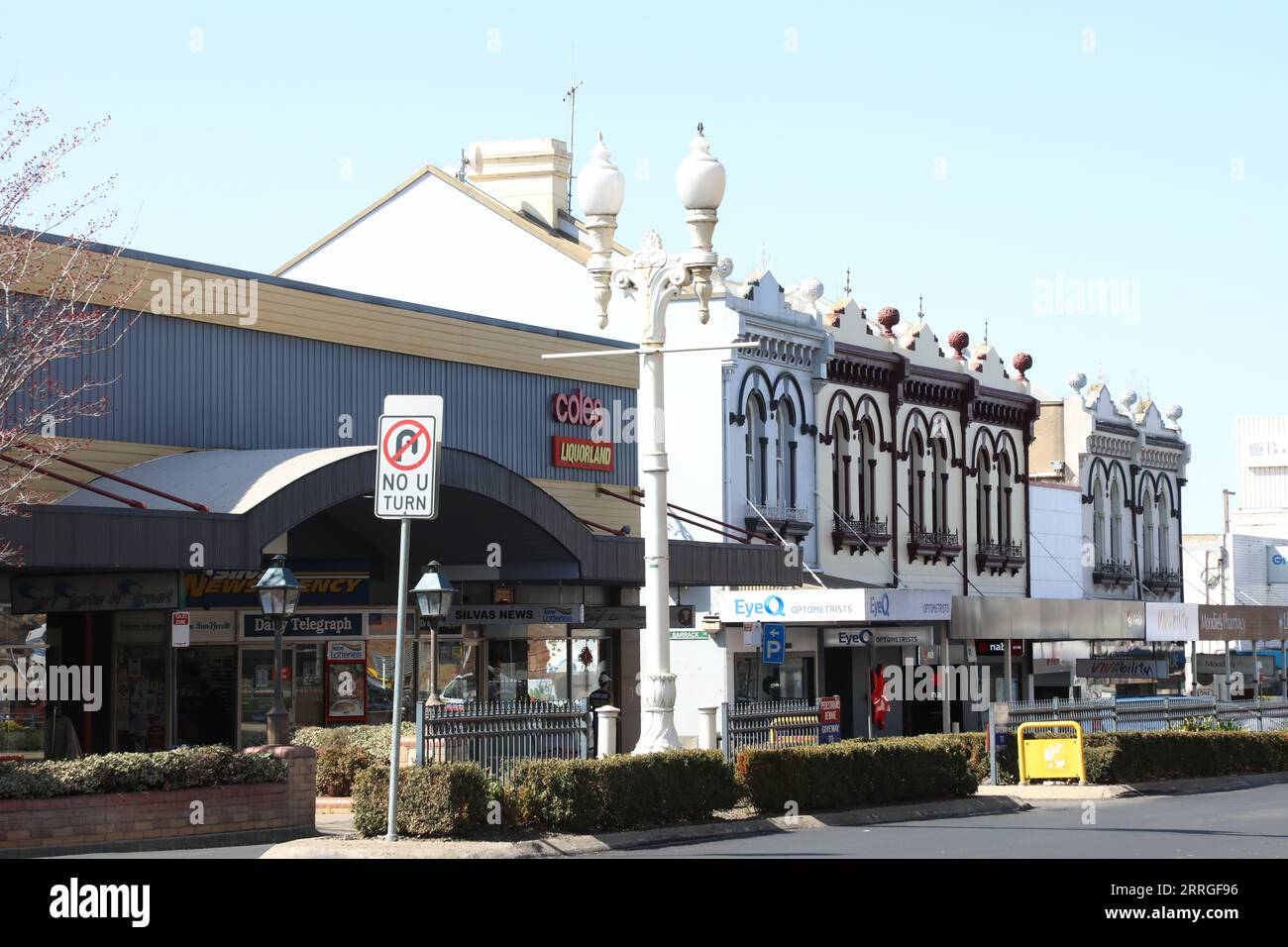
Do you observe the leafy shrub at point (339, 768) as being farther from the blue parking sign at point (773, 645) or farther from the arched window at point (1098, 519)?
the arched window at point (1098, 519)

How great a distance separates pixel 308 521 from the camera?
2830 cm

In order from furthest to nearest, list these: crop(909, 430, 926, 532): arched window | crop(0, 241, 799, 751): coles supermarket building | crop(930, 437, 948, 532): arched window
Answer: crop(930, 437, 948, 532): arched window → crop(909, 430, 926, 532): arched window → crop(0, 241, 799, 751): coles supermarket building

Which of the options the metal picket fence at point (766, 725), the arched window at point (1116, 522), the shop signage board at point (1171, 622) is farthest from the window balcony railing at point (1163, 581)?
the metal picket fence at point (766, 725)

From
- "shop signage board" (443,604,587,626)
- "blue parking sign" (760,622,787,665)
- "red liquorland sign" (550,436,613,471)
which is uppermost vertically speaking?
"red liquorland sign" (550,436,613,471)

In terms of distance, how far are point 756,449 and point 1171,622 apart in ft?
39.7

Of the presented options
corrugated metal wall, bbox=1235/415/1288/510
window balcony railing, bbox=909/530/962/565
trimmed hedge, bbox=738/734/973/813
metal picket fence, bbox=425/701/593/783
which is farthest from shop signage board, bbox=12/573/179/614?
corrugated metal wall, bbox=1235/415/1288/510

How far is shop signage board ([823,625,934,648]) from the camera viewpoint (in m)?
38.4

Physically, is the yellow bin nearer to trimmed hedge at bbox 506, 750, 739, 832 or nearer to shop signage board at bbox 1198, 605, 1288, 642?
trimmed hedge at bbox 506, 750, 739, 832

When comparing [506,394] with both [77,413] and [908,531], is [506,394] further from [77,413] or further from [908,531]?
[908,531]

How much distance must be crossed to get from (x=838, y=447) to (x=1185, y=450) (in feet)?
62.9

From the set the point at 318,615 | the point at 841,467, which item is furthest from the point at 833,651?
the point at 318,615

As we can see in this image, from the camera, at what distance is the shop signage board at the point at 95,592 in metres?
23.0

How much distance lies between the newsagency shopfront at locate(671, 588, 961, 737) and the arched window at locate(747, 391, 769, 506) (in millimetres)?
2690
